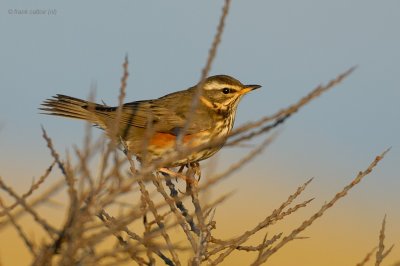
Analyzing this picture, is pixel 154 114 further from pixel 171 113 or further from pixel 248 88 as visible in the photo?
pixel 248 88

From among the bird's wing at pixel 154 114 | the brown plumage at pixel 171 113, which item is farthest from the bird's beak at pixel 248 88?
the bird's wing at pixel 154 114

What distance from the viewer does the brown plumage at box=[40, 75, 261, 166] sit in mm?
11539

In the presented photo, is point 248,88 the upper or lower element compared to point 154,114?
upper

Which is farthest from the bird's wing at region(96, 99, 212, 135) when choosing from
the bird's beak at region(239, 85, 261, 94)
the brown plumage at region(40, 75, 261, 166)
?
the bird's beak at region(239, 85, 261, 94)

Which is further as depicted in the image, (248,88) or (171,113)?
(248,88)

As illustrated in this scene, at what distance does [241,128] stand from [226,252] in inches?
119

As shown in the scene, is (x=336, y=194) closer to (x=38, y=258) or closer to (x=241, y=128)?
(x=241, y=128)

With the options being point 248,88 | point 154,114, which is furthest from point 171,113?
point 248,88

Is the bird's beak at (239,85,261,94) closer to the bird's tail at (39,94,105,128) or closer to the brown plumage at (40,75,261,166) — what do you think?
the brown plumage at (40,75,261,166)

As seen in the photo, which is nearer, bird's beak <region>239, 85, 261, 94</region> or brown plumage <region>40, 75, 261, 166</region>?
brown plumage <region>40, 75, 261, 166</region>

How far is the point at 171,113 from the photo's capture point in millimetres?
11805

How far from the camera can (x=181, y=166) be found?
11.4 meters

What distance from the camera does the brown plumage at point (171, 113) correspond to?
11539mm

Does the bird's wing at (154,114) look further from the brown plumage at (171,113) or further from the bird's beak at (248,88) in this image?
the bird's beak at (248,88)
